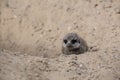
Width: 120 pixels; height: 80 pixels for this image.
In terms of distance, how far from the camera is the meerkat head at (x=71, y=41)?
5732mm

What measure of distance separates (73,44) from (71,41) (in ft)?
0.26

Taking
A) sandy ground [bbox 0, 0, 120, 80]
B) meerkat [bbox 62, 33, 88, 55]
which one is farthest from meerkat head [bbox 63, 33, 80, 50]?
sandy ground [bbox 0, 0, 120, 80]

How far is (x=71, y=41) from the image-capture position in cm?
576

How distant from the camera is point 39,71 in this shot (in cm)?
440

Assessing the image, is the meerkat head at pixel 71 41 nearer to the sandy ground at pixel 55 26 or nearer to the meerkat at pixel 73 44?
the meerkat at pixel 73 44

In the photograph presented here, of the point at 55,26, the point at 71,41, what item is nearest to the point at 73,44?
the point at 71,41

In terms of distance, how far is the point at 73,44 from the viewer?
19.1 feet

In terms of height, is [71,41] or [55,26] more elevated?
[55,26]

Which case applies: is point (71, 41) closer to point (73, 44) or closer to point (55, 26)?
point (73, 44)

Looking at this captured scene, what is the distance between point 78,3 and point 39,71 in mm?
2306

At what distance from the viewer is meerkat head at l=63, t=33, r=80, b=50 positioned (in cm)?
573

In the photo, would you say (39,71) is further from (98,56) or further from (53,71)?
(98,56)

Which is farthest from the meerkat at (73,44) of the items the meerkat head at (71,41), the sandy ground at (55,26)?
the sandy ground at (55,26)

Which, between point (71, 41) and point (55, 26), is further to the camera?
point (55, 26)
